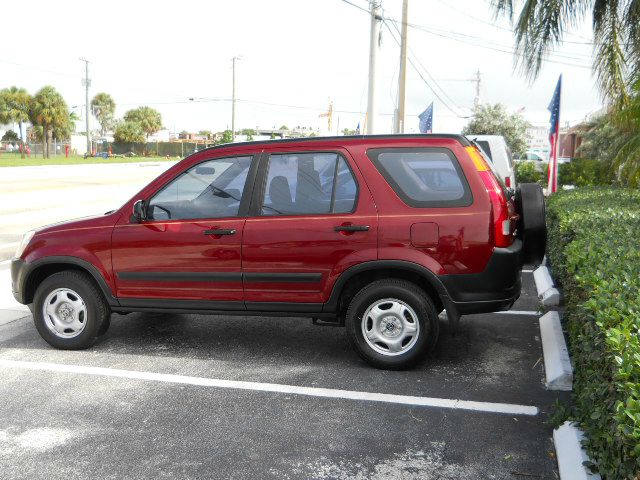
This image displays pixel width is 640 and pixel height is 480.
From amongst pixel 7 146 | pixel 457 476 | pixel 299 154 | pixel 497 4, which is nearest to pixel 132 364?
pixel 299 154

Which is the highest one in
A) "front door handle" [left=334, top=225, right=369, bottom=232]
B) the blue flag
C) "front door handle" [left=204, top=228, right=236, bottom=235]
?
the blue flag

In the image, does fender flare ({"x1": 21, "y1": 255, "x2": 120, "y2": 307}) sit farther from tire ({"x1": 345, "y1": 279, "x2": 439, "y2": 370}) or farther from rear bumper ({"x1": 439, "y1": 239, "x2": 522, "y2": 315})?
rear bumper ({"x1": 439, "y1": 239, "x2": 522, "y2": 315})

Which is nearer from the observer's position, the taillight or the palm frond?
the taillight

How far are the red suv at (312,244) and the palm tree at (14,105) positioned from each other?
70632 mm

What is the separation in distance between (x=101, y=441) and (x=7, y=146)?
8639cm

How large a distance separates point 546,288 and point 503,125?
32.5 m

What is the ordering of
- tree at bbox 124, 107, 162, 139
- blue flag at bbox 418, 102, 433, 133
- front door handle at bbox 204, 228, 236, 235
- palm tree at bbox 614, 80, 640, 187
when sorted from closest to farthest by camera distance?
1. front door handle at bbox 204, 228, 236, 235
2. palm tree at bbox 614, 80, 640, 187
3. blue flag at bbox 418, 102, 433, 133
4. tree at bbox 124, 107, 162, 139

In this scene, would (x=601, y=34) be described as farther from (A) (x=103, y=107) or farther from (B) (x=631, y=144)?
(A) (x=103, y=107)

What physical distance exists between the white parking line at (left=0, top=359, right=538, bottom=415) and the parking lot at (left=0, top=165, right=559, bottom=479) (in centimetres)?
1

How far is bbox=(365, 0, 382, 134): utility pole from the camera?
19.1 metres

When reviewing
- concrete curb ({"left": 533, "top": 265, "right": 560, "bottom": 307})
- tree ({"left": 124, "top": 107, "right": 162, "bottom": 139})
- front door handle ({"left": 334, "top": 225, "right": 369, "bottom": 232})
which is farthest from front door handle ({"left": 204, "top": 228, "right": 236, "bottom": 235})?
tree ({"left": 124, "top": 107, "right": 162, "bottom": 139})

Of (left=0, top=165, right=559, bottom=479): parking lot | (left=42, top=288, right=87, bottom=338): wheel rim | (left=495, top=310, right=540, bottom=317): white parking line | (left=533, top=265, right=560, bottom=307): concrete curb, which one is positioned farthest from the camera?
(left=533, top=265, right=560, bottom=307): concrete curb

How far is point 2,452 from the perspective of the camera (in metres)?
4.13

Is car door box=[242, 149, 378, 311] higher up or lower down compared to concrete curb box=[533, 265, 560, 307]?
higher up
